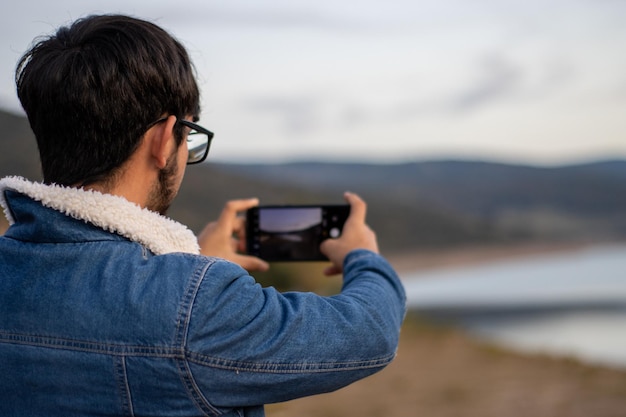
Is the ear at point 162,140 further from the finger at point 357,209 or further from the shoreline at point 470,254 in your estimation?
the shoreline at point 470,254

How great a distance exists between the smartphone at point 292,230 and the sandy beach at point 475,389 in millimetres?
5297

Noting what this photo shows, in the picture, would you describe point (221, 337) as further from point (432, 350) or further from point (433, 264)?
point (433, 264)

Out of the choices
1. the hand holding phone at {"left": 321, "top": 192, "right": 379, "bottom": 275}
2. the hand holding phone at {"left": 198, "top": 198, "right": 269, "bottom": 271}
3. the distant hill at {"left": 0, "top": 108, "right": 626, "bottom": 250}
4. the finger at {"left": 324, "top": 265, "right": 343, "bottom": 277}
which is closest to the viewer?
the hand holding phone at {"left": 321, "top": 192, "right": 379, "bottom": 275}

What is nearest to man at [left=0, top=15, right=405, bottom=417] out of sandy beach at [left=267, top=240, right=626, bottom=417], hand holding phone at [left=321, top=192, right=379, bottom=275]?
hand holding phone at [left=321, top=192, right=379, bottom=275]

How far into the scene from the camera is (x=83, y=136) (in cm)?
153

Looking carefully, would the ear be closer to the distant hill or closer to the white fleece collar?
the white fleece collar

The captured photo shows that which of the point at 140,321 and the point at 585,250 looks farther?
the point at 585,250

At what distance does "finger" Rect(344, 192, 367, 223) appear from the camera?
212 centimetres

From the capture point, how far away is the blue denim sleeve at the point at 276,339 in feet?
4.60

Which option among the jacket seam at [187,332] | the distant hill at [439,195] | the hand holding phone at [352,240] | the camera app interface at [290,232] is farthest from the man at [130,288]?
the distant hill at [439,195]

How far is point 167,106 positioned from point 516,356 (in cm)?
1183

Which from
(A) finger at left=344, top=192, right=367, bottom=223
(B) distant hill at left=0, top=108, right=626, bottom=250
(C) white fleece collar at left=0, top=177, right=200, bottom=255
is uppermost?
(C) white fleece collar at left=0, top=177, right=200, bottom=255

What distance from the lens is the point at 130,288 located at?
1.39 m

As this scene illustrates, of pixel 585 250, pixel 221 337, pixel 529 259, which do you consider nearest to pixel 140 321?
pixel 221 337
